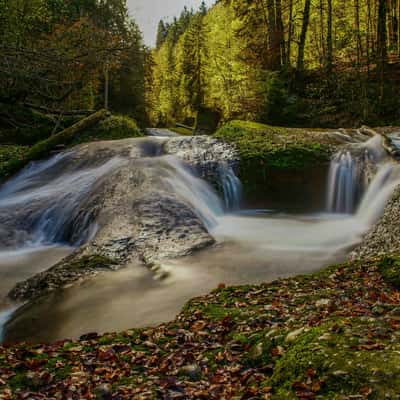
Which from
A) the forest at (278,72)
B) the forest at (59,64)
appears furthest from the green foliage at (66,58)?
the forest at (278,72)

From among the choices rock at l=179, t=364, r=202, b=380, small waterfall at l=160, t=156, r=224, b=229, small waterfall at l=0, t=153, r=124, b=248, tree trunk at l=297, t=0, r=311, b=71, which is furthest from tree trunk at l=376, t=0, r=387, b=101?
rock at l=179, t=364, r=202, b=380

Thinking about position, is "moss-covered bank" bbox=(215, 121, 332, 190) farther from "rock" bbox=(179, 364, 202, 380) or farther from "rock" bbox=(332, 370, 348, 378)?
"rock" bbox=(332, 370, 348, 378)

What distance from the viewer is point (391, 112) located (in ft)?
64.9

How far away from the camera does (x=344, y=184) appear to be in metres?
10.7

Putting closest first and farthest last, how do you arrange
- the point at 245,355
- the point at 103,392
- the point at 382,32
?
the point at 103,392 → the point at 245,355 → the point at 382,32

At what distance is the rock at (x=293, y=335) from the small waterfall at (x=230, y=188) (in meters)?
7.55

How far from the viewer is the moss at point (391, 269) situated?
14.8 feet

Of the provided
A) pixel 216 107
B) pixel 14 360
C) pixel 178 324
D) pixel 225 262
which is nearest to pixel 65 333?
pixel 14 360

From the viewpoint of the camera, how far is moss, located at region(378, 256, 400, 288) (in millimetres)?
4504

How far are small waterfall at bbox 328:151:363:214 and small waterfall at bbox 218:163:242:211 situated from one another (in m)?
2.34

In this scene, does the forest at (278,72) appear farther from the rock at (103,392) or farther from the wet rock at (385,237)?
the rock at (103,392)

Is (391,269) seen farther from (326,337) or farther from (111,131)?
(111,131)

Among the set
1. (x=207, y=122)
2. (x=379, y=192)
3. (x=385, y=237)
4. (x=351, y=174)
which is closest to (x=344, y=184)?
(x=351, y=174)

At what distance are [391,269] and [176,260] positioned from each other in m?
3.05
